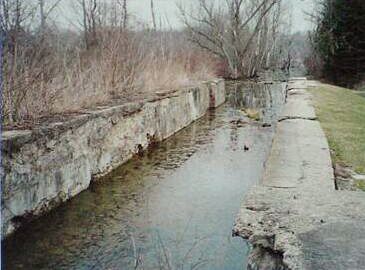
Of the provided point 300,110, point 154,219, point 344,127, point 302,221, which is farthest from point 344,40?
point 302,221

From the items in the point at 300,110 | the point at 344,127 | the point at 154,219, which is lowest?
the point at 154,219

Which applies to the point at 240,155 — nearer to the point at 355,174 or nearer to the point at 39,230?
the point at 355,174

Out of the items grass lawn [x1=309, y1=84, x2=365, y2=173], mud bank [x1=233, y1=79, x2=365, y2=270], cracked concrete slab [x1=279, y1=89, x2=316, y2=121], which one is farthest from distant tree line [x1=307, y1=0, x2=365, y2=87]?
mud bank [x1=233, y1=79, x2=365, y2=270]

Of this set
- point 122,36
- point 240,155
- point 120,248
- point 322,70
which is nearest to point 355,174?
point 120,248

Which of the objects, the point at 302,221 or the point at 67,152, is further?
the point at 67,152

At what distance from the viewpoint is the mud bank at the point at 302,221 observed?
2174 mm

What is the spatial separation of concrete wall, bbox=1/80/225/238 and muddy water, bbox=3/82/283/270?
154mm

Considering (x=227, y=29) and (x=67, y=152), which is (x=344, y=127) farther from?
(x=227, y=29)

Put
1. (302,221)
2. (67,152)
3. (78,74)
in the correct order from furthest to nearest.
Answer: (78,74) < (67,152) < (302,221)

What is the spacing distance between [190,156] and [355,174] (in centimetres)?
335

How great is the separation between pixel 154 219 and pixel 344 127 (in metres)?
3.84

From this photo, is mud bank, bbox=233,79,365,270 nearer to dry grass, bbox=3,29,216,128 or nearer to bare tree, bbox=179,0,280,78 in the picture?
dry grass, bbox=3,29,216,128

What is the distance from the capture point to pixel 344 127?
22.7ft

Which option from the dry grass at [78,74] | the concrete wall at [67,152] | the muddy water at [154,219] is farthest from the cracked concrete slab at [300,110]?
the dry grass at [78,74]
